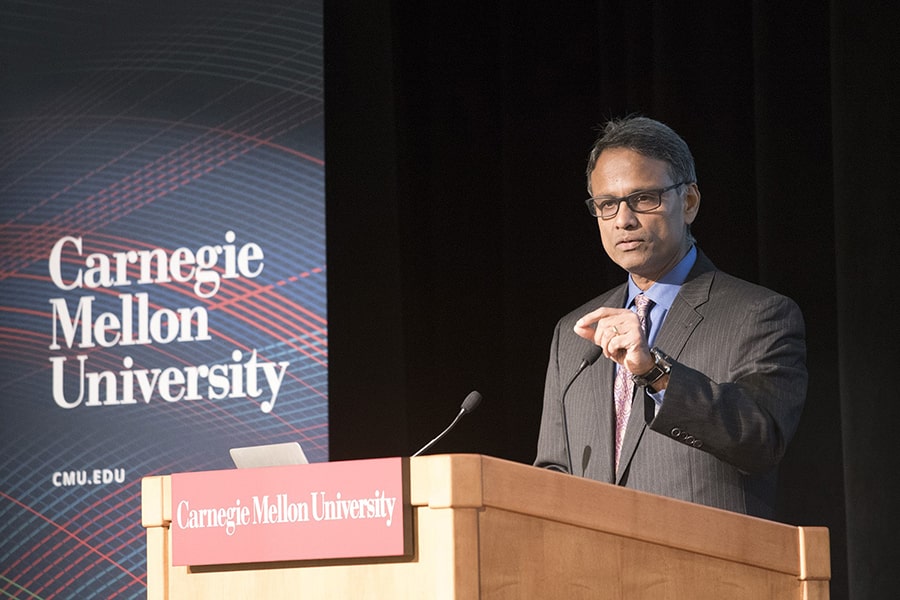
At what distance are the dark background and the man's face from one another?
38.1 inches

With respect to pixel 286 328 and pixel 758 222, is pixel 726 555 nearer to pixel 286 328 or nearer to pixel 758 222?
pixel 758 222

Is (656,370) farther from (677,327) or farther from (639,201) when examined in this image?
(639,201)

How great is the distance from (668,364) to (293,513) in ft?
2.52

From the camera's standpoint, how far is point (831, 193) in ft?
11.8

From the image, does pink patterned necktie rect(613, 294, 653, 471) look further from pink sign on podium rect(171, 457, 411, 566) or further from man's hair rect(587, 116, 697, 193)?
pink sign on podium rect(171, 457, 411, 566)

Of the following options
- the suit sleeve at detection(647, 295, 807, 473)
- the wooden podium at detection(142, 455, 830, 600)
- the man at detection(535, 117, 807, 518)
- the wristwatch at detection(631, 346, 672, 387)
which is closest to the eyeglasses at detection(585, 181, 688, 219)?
the man at detection(535, 117, 807, 518)

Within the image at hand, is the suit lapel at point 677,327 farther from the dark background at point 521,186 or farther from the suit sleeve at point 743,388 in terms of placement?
the dark background at point 521,186

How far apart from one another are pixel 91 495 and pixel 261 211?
1.11 m

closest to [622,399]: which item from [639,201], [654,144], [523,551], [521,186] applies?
[639,201]

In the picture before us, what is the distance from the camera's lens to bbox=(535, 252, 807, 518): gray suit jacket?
2154mm

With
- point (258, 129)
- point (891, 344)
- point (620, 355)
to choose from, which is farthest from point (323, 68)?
point (620, 355)

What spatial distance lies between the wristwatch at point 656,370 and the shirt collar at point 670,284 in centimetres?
62

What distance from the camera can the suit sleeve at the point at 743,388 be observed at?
2119mm

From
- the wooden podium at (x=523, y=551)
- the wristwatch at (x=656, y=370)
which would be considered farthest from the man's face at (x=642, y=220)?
the wooden podium at (x=523, y=551)
